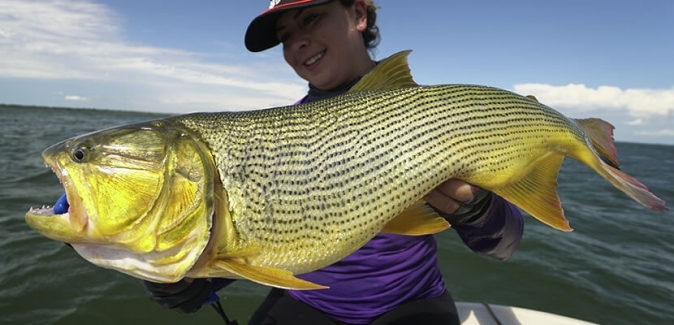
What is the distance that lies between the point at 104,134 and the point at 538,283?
23.4 feet

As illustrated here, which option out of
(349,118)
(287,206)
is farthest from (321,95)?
(287,206)

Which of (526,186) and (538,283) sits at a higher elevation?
(526,186)

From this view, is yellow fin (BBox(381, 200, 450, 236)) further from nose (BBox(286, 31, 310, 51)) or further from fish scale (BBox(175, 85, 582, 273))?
nose (BBox(286, 31, 310, 51))

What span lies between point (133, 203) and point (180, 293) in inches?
35.4

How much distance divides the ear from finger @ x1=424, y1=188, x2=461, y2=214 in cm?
170

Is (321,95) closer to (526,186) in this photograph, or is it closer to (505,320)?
(526,186)

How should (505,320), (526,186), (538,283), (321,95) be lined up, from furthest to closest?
(538,283) < (505,320) < (321,95) < (526,186)

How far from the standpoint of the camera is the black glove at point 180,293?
7.27ft

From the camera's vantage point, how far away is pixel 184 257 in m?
1.64

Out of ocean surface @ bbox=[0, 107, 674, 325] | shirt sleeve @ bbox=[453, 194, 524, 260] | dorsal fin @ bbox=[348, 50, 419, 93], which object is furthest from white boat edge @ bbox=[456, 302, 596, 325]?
dorsal fin @ bbox=[348, 50, 419, 93]

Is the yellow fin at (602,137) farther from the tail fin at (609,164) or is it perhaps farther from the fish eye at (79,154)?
the fish eye at (79,154)

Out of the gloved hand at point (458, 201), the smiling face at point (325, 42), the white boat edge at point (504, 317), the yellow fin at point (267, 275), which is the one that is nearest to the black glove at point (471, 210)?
the gloved hand at point (458, 201)

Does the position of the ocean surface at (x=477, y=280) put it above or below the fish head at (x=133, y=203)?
below

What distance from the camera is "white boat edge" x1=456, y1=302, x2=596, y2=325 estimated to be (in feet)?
12.9
